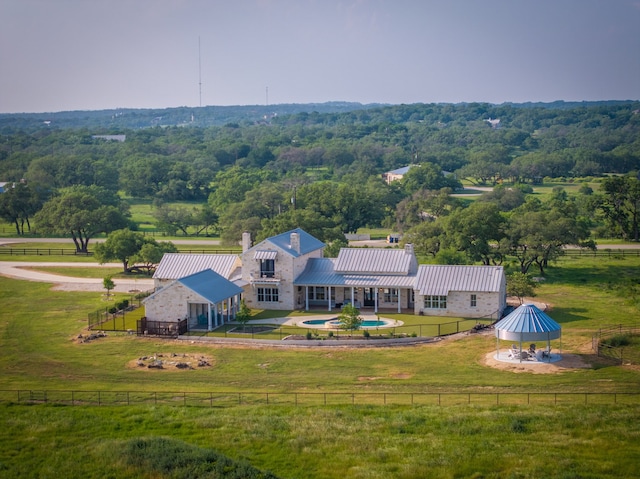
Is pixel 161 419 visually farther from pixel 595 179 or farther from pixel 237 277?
pixel 595 179

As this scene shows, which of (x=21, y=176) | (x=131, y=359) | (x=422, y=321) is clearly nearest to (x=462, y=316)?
(x=422, y=321)

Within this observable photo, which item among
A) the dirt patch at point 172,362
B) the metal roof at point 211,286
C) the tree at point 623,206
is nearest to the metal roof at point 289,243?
the metal roof at point 211,286

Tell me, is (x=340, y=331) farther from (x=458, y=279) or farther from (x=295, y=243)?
(x=295, y=243)

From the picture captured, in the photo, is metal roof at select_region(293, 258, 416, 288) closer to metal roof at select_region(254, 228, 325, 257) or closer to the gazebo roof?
metal roof at select_region(254, 228, 325, 257)

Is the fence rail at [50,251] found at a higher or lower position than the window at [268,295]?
higher

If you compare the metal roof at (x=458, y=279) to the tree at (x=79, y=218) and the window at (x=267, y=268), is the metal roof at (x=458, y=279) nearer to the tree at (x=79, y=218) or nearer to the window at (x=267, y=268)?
the window at (x=267, y=268)

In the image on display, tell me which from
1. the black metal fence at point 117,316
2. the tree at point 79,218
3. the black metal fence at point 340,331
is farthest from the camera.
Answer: the tree at point 79,218

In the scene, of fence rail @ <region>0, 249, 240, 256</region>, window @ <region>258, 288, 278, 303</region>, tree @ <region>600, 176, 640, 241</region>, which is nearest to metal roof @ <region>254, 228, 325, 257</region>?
window @ <region>258, 288, 278, 303</region>

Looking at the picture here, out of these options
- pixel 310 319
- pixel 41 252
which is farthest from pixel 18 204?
pixel 310 319
